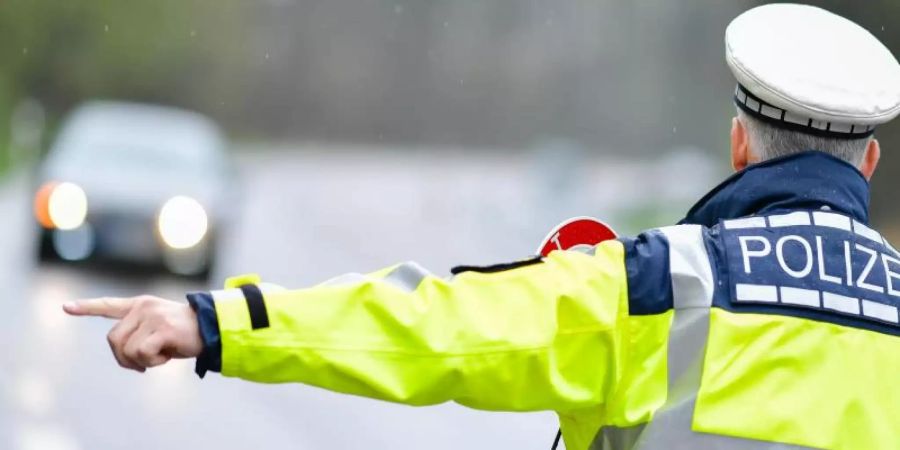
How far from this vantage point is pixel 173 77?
206 feet

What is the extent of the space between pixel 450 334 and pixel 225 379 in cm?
1092

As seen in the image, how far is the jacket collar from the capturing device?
9.21 feet

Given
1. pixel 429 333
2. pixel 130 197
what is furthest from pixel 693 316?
pixel 130 197

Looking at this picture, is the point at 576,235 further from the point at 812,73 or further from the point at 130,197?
the point at 130,197

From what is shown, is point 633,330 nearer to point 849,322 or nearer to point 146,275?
point 849,322

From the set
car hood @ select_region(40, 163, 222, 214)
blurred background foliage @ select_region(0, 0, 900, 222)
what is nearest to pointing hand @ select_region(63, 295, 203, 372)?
car hood @ select_region(40, 163, 222, 214)

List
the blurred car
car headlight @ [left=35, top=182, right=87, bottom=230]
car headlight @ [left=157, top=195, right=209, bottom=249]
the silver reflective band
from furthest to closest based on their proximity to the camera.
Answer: car headlight @ [left=157, top=195, right=209, bottom=249]
the blurred car
car headlight @ [left=35, top=182, right=87, bottom=230]
the silver reflective band

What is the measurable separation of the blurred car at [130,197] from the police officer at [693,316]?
13979mm

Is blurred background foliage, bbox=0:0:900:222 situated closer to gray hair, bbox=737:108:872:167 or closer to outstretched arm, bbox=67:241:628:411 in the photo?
gray hair, bbox=737:108:872:167

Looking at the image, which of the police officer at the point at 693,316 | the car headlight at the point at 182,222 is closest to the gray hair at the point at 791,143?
the police officer at the point at 693,316

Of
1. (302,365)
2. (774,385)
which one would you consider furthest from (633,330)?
(302,365)

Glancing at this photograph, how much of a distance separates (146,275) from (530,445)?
269 inches

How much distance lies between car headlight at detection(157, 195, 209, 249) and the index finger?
1437cm

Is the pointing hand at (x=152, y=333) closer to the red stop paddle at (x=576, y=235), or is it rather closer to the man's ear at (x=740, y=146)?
the red stop paddle at (x=576, y=235)
